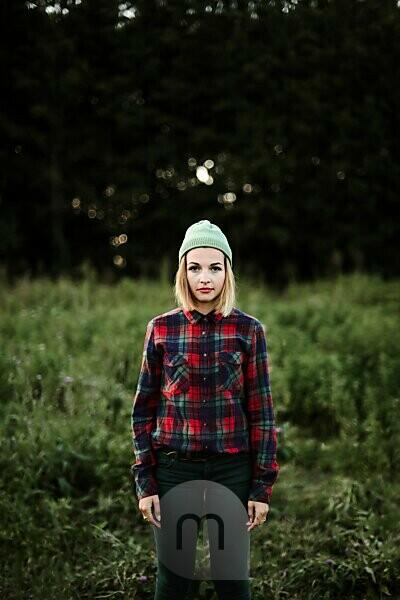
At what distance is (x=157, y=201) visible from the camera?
43.8ft

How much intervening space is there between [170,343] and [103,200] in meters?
11.4

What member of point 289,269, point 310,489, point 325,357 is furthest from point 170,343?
point 289,269

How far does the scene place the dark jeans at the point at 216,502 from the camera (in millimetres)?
2057

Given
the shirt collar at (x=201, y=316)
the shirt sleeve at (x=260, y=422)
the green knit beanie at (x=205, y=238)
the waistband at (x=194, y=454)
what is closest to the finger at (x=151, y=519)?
the waistband at (x=194, y=454)

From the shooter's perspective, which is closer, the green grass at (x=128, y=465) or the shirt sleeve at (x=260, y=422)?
the shirt sleeve at (x=260, y=422)

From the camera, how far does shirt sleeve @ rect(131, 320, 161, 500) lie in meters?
2.10

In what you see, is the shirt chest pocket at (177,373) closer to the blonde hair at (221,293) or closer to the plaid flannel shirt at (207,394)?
the plaid flannel shirt at (207,394)

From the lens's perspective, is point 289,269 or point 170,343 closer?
point 170,343

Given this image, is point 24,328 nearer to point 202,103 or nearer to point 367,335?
point 367,335

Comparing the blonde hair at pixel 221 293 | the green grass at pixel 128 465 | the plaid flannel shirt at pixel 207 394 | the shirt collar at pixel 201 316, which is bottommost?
the green grass at pixel 128 465

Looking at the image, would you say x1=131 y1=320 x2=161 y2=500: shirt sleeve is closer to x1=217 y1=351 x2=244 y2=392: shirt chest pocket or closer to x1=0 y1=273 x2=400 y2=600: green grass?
x1=217 y1=351 x2=244 y2=392: shirt chest pocket

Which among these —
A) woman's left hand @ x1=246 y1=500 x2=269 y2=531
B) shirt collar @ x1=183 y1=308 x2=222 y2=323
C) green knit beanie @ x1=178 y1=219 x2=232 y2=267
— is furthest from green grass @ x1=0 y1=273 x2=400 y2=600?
green knit beanie @ x1=178 y1=219 x2=232 y2=267

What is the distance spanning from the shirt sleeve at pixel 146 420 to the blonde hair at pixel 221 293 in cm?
14

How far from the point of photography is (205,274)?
2080mm
